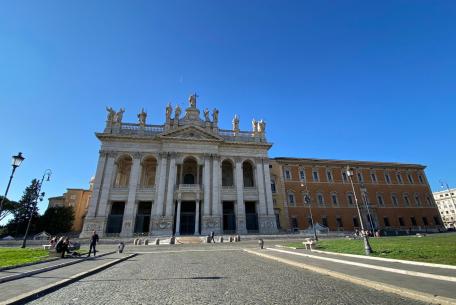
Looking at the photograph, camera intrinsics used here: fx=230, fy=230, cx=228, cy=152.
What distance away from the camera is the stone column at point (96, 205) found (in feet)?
90.0

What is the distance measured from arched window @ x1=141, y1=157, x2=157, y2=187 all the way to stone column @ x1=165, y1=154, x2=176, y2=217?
425 cm

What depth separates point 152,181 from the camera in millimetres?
35750

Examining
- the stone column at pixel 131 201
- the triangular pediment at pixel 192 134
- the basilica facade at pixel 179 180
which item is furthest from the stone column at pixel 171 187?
the stone column at pixel 131 201

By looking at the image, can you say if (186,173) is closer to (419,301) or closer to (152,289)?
(152,289)

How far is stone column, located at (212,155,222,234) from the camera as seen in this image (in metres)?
30.1

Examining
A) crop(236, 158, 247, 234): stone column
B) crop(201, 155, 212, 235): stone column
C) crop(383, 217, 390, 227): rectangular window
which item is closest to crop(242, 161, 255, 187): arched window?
crop(236, 158, 247, 234): stone column

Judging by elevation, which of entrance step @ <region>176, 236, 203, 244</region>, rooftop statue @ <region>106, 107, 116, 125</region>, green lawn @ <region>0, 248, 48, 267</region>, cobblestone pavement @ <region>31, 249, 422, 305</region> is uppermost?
rooftop statue @ <region>106, 107, 116, 125</region>

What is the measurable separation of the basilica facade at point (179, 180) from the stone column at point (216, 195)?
0.13 m

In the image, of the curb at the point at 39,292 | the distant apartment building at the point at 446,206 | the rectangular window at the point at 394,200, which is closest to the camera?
the curb at the point at 39,292

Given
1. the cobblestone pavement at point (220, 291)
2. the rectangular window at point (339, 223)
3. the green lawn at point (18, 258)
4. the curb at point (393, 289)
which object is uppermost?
the rectangular window at point (339, 223)

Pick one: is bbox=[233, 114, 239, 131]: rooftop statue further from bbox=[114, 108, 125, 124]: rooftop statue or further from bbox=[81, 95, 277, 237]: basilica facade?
bbox=[114, 108, 125, 124]: rooftop statue

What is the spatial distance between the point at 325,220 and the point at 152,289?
36484mm

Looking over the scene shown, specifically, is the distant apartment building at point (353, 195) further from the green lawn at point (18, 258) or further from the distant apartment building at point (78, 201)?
the distant apartment building at point (78, 201)

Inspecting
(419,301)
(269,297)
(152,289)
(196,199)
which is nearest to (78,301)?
(152,289)
